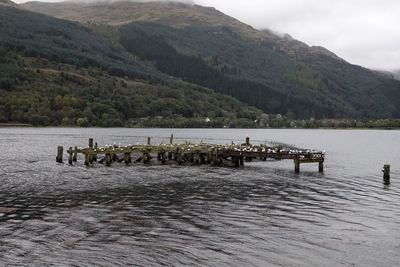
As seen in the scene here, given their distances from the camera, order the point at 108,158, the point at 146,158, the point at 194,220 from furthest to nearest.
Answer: the point at 146,158 → the point at 108,158 → the point at 194,220

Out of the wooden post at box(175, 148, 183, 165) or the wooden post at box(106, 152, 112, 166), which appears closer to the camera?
the wooden post at box(106, 152, 112, 166)

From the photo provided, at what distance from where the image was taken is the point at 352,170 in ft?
230

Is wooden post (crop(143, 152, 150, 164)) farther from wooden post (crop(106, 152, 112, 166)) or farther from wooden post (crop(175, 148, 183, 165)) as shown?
wooden post (crop(106, 152, 112, 166))

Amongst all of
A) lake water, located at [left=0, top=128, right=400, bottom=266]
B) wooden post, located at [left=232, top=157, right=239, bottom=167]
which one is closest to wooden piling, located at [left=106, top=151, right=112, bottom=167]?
lake water, located at [left=0, top=128, right=400, bottom=266]

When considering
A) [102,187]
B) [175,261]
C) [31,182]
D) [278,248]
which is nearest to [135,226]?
[175,261]

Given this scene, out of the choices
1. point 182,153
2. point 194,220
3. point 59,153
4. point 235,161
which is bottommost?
point 194,220

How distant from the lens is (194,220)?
32406 mm

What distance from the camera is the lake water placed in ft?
80.2

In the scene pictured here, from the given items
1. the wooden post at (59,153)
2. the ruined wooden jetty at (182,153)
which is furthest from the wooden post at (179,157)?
the wooden post at (59,153)

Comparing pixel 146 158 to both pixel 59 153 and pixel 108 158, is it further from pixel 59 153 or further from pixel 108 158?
pixel 59 153

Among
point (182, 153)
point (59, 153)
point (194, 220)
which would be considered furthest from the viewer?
point (182, 153)

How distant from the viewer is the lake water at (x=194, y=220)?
80.2 ft

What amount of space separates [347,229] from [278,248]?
6.91 meters

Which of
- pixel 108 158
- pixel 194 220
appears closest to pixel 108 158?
pixel 108 158
